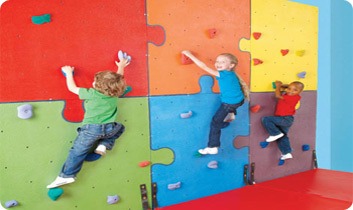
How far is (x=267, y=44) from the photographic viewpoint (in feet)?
11.1

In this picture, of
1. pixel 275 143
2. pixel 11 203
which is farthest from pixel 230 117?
pixel 11 203

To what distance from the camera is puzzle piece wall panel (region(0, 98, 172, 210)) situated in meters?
2.02

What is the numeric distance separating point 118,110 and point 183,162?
2.55ft

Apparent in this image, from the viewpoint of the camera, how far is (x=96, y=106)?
6.98 ft

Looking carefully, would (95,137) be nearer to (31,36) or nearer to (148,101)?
(148,101)

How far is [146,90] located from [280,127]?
5.24ft

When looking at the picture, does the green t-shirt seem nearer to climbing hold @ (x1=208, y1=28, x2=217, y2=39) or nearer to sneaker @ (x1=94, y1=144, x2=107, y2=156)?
sneaker @ (x1=94, y1=144, x2=107, y2=156)

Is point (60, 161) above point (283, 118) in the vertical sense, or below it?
below

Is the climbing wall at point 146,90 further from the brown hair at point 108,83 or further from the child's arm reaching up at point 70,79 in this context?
the brown hair at point 108,83

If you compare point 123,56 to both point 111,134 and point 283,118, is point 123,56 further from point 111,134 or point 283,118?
point 283,118

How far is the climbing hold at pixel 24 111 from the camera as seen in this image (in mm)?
2012

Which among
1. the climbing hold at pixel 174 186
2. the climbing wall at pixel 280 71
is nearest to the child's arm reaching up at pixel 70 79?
the climbing hold at pixel 174 186

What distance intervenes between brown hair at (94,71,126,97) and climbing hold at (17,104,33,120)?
1.40ft

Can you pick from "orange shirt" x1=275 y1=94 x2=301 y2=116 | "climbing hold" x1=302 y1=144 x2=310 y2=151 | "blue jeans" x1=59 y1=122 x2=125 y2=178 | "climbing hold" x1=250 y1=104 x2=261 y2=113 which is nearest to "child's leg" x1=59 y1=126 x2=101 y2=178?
"blue jeans" x1=59 y1=122 x2=125 y2=178
